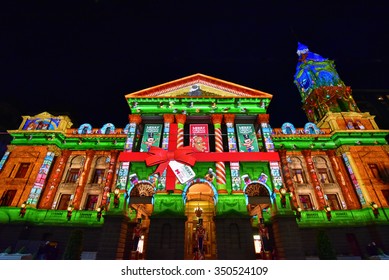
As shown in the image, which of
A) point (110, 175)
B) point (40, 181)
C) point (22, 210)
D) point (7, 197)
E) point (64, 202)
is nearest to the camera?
point (22, 210)

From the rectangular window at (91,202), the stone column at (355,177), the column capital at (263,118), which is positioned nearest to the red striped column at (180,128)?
the column capital at (263,118)

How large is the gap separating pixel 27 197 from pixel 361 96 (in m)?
44.8

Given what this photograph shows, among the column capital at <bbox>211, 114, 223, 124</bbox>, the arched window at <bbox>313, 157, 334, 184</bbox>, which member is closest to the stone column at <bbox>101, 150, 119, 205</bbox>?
the column capital at <bbox>211, 114, 223, 124</bbox>

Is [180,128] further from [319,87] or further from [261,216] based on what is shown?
[319,87]

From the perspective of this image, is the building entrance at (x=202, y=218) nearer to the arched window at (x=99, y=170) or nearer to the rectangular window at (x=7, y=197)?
the arched window at (x=99, y=170)

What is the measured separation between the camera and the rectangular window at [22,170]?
69.7ft

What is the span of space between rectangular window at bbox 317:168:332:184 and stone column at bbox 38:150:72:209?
28.3 meters

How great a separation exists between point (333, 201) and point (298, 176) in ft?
13.2

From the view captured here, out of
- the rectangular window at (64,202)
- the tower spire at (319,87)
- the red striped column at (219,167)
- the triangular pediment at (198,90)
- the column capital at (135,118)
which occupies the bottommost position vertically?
the rectangular window at (64,202)

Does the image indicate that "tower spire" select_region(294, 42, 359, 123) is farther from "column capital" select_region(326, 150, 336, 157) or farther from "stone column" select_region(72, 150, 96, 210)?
"stone column" select_region(72, 150, 96, 210)

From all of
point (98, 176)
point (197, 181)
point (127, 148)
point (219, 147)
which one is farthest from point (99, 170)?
point (219, 147)

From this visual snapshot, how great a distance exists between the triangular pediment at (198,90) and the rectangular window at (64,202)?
1220cm

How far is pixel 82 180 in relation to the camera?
21797 millimetres

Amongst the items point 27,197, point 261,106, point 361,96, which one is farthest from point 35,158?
point 361,96
